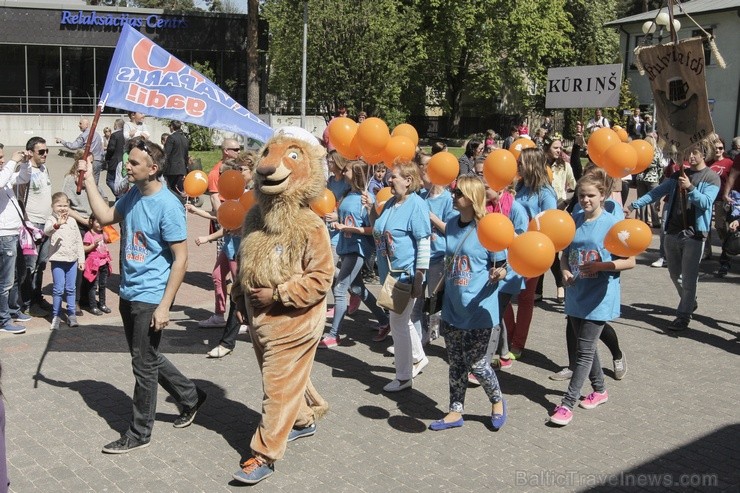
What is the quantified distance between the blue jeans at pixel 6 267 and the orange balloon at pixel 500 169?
15.5 ft

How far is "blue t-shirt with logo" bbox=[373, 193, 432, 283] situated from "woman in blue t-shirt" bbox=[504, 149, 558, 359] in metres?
1.46

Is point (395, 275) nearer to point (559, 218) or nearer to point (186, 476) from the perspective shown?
point (559, 218)

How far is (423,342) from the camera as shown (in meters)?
7.93

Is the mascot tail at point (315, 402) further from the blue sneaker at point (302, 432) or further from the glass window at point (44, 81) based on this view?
the glass window at point (44, 81)

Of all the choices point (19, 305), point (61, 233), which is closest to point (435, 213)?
point (61, 233)

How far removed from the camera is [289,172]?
198 inches

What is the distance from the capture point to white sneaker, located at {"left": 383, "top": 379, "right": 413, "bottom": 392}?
6582mm

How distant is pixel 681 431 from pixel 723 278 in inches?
263

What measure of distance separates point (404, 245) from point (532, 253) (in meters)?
1.63

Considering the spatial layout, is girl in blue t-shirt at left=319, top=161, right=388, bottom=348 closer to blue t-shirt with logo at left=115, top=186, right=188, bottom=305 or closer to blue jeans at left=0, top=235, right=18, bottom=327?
blue t-shirt with logo at left=115, top=186, right=188, bottom=305

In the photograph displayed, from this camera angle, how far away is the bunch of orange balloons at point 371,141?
688 cm

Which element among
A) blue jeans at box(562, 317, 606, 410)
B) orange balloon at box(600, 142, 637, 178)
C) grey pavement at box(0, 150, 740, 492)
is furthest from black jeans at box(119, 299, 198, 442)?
orange balloon at box(600, 142, 637, 178)

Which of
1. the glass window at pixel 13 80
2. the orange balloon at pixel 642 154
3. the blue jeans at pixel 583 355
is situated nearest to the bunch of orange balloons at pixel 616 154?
the orange balloon at pixel 642 154

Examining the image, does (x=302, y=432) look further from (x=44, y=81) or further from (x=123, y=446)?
(x=44, y=81)
